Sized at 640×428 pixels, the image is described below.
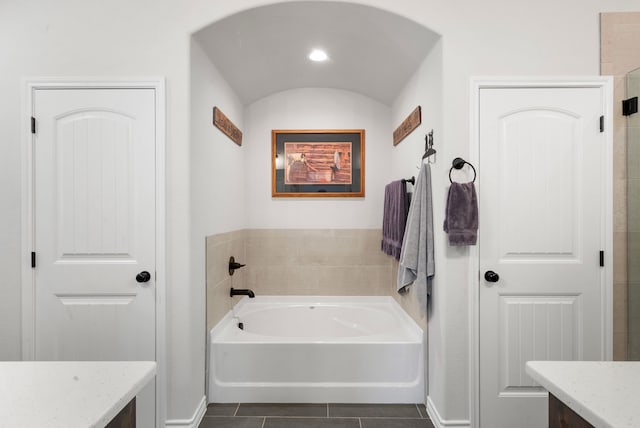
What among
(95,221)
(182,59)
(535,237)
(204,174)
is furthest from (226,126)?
(535,237)

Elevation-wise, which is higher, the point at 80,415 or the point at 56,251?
the point at 56,251

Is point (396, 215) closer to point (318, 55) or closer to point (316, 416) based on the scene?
point (318, 55)

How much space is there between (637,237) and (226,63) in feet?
8.84

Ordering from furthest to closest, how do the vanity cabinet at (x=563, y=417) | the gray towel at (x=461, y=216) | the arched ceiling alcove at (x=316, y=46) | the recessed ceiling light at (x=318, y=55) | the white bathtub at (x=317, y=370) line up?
the recessed ceiling light at (x=318, y=55) < the white bathtub at (x=317, y=370) < the arched ceiling alcove at (x=316, y=46) < the gray towel at (x=461, y=216) < the vanity cabinet at (x=563, y=417)

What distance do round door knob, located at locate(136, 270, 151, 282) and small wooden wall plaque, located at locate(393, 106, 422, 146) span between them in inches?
74.2

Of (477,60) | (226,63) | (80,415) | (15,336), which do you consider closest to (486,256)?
(477,60)

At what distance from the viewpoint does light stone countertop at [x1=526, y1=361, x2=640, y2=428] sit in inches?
28.5

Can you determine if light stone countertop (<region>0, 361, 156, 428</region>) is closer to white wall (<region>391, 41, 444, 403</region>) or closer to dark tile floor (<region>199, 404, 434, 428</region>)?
dark tile floor (<region>199, 404, 434, 428</region>)

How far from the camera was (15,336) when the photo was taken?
6.46 ft

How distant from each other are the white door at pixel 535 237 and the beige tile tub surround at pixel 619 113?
0.31ft

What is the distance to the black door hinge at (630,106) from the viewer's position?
1.92 meters

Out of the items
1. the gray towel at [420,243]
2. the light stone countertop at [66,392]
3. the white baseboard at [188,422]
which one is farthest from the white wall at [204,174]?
the gray towel at [420,243]

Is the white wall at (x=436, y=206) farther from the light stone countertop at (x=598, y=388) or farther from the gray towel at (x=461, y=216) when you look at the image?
the light stone countertop at (x=598, y=388)

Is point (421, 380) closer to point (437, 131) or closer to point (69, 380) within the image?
point (437, 131)
